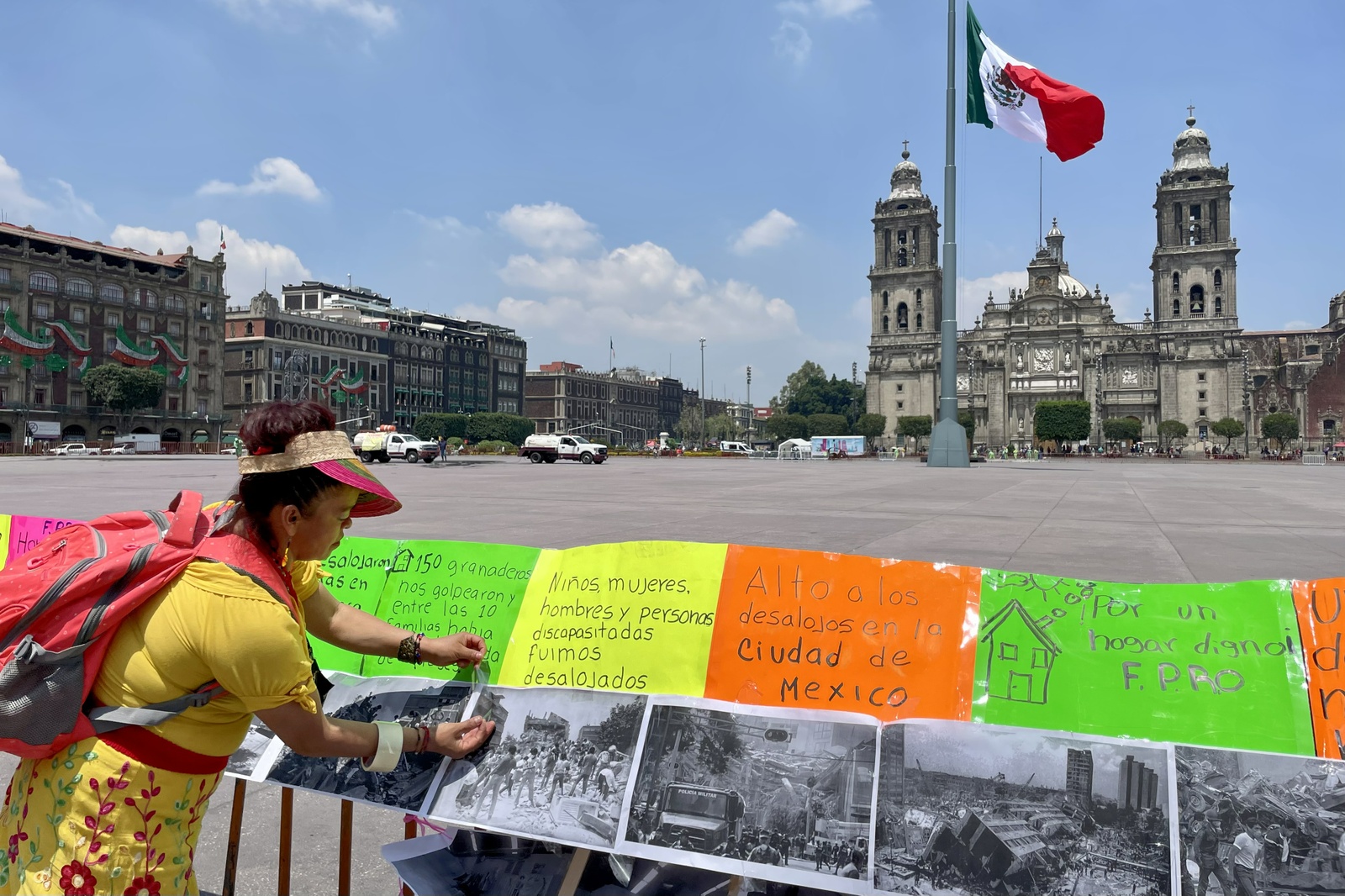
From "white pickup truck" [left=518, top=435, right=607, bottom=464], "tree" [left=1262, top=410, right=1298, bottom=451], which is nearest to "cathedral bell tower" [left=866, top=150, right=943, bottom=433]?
"tree" [left=1262, top=410, right=1298, bottom=451]

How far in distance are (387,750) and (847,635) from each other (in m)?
1.15

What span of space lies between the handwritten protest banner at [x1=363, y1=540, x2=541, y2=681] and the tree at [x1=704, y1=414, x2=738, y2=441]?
116 m

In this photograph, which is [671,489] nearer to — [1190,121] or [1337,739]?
[1337,739]

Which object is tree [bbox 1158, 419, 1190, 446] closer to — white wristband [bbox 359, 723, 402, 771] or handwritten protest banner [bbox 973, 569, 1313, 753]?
handwritten protest banner [bbox 973, 569, 1313, 753]

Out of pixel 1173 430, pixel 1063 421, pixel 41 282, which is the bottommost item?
pixel 1173 430

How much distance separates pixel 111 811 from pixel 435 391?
A: 325 feet

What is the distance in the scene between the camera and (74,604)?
5.72ft

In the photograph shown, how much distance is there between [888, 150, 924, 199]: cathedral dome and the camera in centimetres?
9312

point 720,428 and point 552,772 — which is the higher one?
point 720,428

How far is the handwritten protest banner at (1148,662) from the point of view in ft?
6.23

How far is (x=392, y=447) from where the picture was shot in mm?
39312

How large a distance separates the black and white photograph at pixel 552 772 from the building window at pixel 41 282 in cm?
7679

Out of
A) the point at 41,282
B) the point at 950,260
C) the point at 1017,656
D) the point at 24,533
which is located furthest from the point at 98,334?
the point at 1017,656

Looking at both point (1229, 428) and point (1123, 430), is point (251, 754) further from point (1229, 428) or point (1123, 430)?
point (1229, 428)
